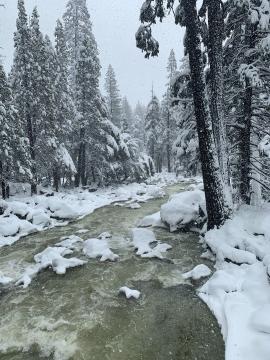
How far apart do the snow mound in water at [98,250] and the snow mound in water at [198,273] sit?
8.09 ft

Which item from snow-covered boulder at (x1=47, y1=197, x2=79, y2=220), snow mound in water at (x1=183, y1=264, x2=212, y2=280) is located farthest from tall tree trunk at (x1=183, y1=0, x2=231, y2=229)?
snow-covered boulder at (x1=47, y1=197, x2=79, y2=220)

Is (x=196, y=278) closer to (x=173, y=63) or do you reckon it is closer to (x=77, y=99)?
(x=77, y=99)

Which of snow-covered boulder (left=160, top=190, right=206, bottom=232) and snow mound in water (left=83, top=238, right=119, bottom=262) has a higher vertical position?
snow-covered boulder (left=160, top=190, right=206, bottom=232)

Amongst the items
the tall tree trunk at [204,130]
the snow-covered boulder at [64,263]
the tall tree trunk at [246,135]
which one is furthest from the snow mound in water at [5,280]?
the tall tree trunk at [246,135]

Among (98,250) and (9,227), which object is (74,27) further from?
(98,250)

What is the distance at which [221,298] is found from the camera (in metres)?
7.33

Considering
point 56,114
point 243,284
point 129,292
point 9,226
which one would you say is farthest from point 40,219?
point 56,114

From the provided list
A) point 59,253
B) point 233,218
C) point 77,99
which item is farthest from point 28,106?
point 233,218

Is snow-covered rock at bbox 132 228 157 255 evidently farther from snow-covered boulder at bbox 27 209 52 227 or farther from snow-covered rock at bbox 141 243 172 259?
snow-covered boulder at bbox 27 209 52 227

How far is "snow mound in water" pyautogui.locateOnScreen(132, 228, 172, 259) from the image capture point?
10575 mm

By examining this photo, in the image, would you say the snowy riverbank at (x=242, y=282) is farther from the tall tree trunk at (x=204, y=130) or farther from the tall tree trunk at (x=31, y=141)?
the tall tree trunk at (x=31, y=141)

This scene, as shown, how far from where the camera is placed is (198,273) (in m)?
8.82

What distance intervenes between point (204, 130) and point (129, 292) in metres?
5.09

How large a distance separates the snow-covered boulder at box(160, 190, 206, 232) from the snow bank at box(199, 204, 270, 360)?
2629 millimetres
